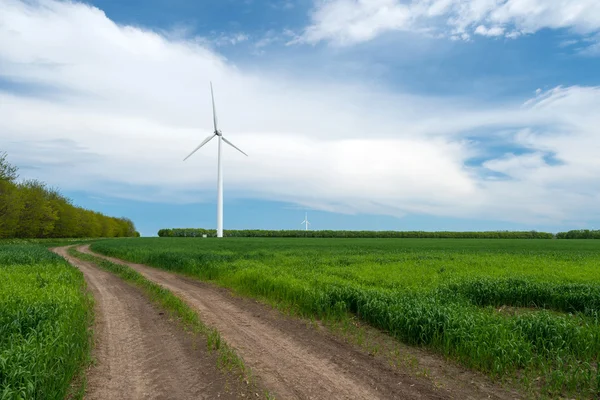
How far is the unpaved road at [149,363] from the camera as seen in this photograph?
7.36 metres

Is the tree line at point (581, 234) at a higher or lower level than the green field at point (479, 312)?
higher

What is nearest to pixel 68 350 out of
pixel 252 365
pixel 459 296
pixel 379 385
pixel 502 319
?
pixel 252 365

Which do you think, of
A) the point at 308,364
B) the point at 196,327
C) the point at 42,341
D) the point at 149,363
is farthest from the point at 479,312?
the point at 42,341

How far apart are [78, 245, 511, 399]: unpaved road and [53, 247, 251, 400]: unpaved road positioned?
96 centimetres

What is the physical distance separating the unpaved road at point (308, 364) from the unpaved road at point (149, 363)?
0.96 m

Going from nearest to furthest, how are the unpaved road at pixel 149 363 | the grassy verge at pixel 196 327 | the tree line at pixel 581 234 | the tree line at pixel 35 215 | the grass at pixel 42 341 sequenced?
the grass at pixel 42 341 < the unpaved road at pixel 149 363 < the grassy verge at pixel 196 327 < the tree line at pixel 35 215 < the tree line at pixel 581 234

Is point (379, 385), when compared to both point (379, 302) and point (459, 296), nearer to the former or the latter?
point (379, 302)

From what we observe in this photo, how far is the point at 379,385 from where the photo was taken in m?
7.74

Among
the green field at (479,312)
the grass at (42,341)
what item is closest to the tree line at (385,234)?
the green field at (479,312)

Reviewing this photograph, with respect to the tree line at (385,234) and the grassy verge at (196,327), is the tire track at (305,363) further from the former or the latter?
the tree line at (385,234)

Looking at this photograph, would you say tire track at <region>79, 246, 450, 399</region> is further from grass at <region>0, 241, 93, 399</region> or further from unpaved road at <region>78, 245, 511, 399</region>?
grass at <region>0, 241, 93, 399</region>

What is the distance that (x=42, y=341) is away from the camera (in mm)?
8594

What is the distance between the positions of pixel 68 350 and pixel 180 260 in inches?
763

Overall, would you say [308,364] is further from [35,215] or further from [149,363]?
[35,215]
